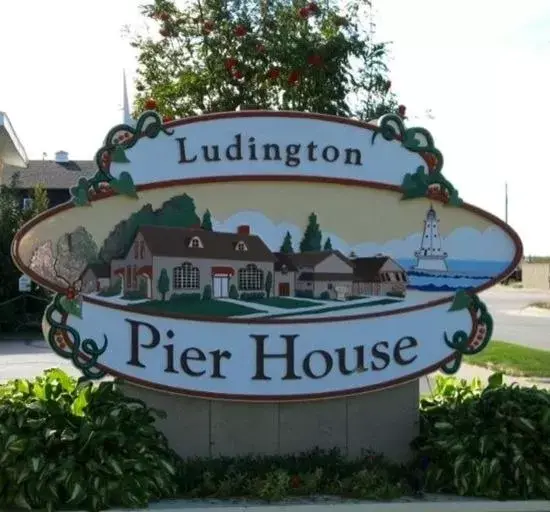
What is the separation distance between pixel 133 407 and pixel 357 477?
153 centimetres

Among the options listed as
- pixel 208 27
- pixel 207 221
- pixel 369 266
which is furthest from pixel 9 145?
pixel 369 266

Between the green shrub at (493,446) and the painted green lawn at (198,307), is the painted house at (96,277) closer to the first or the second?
the painted green lawn at (198,307)

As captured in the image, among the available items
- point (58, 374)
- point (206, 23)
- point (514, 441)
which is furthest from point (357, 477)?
point (206, 23)

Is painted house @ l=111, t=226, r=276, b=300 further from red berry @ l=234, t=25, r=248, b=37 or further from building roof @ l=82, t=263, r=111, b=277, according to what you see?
red berry @ l=234, t=25, r=248, b=37

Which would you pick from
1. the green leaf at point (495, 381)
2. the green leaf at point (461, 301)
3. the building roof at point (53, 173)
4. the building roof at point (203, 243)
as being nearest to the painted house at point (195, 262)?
the building roof at point (203, 243)

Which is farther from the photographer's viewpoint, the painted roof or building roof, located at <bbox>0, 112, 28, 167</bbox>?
building roof, located at <bbox>0, 112, 28, 167</bbox>

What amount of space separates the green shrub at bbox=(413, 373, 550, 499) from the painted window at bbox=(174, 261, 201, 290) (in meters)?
1.93

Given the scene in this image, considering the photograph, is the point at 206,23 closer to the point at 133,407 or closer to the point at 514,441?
the point at 133,407

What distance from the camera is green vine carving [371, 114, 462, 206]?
20.5ft

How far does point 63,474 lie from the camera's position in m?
5.11

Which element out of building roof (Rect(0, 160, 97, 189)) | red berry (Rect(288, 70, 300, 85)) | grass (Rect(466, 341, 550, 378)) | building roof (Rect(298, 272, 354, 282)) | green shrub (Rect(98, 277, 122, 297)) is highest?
building roof (Rect(0, 160, 97, 189))

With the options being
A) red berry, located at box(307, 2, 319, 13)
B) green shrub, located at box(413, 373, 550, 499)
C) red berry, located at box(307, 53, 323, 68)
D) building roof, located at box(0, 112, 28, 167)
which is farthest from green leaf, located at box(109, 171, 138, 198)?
building roof, located at box(0, 112, 28, 167)

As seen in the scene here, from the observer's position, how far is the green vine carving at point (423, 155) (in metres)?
6.26

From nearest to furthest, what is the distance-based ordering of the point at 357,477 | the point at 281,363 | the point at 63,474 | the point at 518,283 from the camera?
the point at 63,474, the point at 357,477, the point at 281,363, the point at 518,283
